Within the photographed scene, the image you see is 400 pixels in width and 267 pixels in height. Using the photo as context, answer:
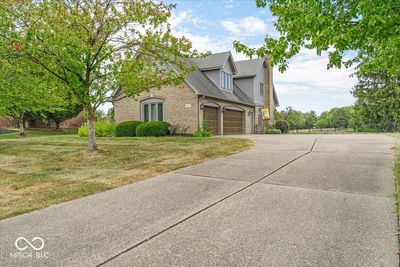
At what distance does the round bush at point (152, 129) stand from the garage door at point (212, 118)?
9.80 feet

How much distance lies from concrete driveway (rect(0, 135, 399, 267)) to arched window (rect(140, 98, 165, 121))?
14109 mm

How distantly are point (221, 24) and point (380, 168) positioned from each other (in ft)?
32.7

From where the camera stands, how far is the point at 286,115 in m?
41.6

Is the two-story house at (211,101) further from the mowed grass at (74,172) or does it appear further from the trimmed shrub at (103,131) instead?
the mowed grass at (74,172)

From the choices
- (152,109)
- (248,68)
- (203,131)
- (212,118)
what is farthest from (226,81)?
(203,131)

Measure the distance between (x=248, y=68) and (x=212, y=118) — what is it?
10862 millimetres

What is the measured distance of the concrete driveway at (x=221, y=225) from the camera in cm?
282

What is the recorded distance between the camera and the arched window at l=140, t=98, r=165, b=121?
20.0 meters

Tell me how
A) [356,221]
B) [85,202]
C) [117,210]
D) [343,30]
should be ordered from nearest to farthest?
[356,221] < [117,210] < [85,202] < [343,30]

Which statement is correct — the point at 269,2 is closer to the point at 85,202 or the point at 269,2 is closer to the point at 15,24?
the point at 85,202

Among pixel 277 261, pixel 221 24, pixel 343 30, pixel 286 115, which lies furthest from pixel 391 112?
pixel 277 261

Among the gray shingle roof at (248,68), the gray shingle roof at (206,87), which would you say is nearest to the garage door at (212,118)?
the gray shingle roof at (206,87)

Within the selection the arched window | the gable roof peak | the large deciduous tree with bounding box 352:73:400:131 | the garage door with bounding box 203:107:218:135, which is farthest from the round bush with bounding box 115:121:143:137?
the large deciduous tree with bounding box 352:73:400:131
